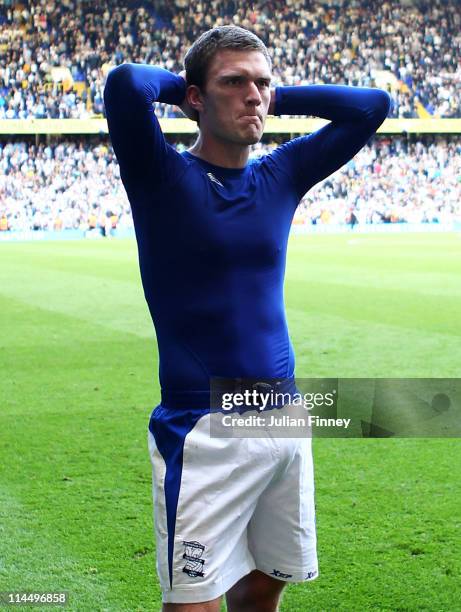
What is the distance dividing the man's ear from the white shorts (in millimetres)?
887

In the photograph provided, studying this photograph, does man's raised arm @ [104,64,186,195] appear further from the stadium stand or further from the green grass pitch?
the stadium stand

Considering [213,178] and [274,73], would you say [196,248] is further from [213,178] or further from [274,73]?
[274,73]

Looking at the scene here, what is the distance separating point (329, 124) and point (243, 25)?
38530 mm

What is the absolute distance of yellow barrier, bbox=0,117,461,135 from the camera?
34.4 metres

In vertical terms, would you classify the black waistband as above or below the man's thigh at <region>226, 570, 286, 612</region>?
above

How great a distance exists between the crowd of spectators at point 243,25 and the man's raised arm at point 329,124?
33.7 meters

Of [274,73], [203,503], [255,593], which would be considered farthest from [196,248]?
[274,73]

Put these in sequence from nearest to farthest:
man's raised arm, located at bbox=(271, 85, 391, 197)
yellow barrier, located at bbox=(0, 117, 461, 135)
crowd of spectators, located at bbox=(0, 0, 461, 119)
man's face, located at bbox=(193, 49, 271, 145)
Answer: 1. man's face, located at bbox=(193, 49, 271, 145)
2. man's raised arm, located at bbox=(271, 85, 391, 197)
3. yellow barrier, located at bbox=(0, 117, 461, 135)
4. crowd of spectators, located at bbox=(0, 0, 461, 119)

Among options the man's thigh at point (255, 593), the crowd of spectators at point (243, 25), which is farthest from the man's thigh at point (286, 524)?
the crowd of spectators at point (243, 25)

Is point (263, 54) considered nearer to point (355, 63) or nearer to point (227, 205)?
point (227, 205)

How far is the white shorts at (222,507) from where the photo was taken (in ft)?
7.65

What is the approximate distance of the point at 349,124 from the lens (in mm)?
2863

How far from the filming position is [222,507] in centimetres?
234

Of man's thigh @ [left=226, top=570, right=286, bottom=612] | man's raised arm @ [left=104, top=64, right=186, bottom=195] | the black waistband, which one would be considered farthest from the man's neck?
man's thigh @ [left=226, top=570, right=286, bottom=612]
